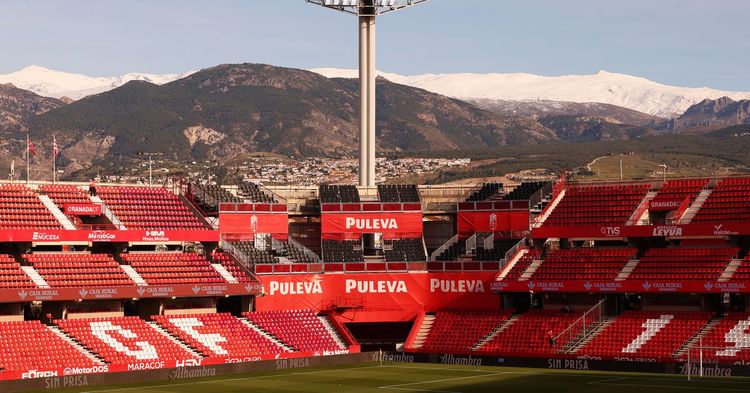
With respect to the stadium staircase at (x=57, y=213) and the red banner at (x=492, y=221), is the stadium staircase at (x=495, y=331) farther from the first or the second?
the stadium staircase at (x=57, y=213)

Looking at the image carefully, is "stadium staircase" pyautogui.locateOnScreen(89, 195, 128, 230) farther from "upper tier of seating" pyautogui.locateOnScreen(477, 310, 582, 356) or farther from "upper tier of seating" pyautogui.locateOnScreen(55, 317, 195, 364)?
"upper tier of seating" pyautogui.locateOnScreen(477, 310, 582, 356)

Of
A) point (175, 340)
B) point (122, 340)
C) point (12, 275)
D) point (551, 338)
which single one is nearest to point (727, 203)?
point (551, 338)

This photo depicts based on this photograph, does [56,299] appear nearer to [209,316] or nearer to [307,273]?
[209,316]

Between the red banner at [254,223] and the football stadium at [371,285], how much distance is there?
13 centimetres

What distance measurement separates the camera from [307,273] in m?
78.6

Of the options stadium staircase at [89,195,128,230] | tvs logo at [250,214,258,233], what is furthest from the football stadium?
stadium staircase at [89,195,128,230]

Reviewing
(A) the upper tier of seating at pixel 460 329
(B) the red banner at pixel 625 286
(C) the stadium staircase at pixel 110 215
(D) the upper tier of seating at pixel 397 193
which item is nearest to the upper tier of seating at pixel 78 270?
(C) the stadium staircase at pixel 110 215

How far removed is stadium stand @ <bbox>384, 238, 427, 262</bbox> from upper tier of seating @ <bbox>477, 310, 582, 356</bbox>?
8801 mm

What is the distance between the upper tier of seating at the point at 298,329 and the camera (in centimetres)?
7406

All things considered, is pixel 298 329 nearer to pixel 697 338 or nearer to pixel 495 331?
pixel 495 331

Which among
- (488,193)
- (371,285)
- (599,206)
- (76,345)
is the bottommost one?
(76,345)

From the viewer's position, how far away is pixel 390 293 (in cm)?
7988

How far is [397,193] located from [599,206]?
13.8 m

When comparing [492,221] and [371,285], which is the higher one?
[492,221]
